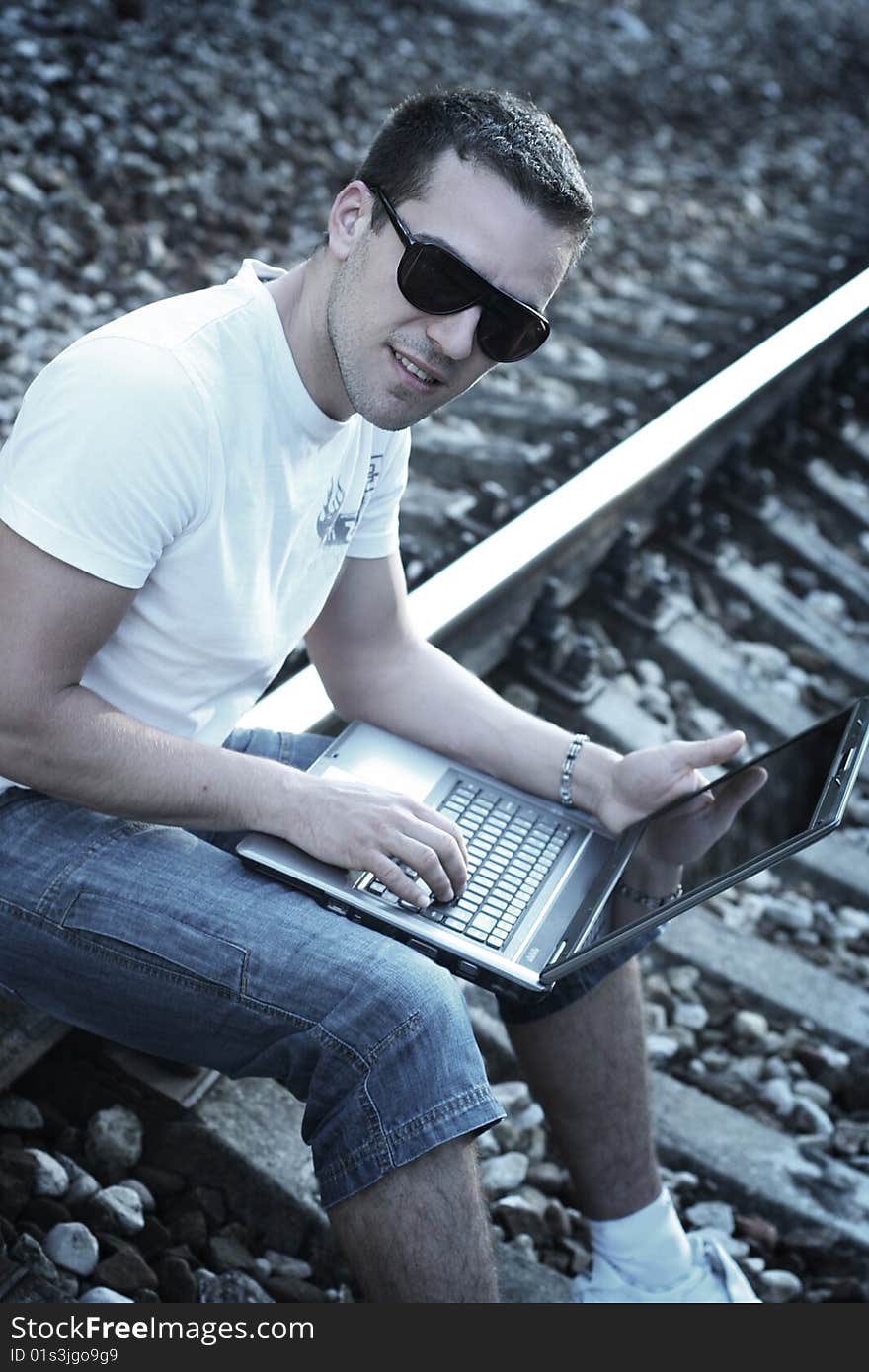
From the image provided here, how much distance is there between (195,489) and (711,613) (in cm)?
300

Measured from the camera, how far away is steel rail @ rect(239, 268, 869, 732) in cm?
324

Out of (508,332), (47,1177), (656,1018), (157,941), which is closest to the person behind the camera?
(157,941)

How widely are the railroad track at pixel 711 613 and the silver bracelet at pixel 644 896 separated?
0.73m

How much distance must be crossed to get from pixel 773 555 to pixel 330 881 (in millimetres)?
3470

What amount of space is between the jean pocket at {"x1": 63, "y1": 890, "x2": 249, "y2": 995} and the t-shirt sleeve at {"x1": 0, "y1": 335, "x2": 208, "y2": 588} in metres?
0.47

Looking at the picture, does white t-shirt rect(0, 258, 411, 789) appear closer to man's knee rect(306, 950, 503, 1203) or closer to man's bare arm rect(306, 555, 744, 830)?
man's bare arm rect(306, 555, 744, 830)

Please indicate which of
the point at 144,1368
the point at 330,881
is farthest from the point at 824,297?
the point at 144,1368

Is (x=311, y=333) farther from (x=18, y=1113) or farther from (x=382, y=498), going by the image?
(x=18, y=1113)

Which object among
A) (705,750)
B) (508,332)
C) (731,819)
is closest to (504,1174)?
(731,819)

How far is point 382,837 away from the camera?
88.3 inches

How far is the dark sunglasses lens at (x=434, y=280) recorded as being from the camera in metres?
2.20

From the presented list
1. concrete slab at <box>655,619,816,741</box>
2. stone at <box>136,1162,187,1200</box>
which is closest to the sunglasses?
stone at <box>136,1162,187,1200</box>

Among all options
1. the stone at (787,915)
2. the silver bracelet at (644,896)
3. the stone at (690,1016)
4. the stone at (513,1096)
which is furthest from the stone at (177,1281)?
the stone at (787,915)

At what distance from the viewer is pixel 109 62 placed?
7.31 m
